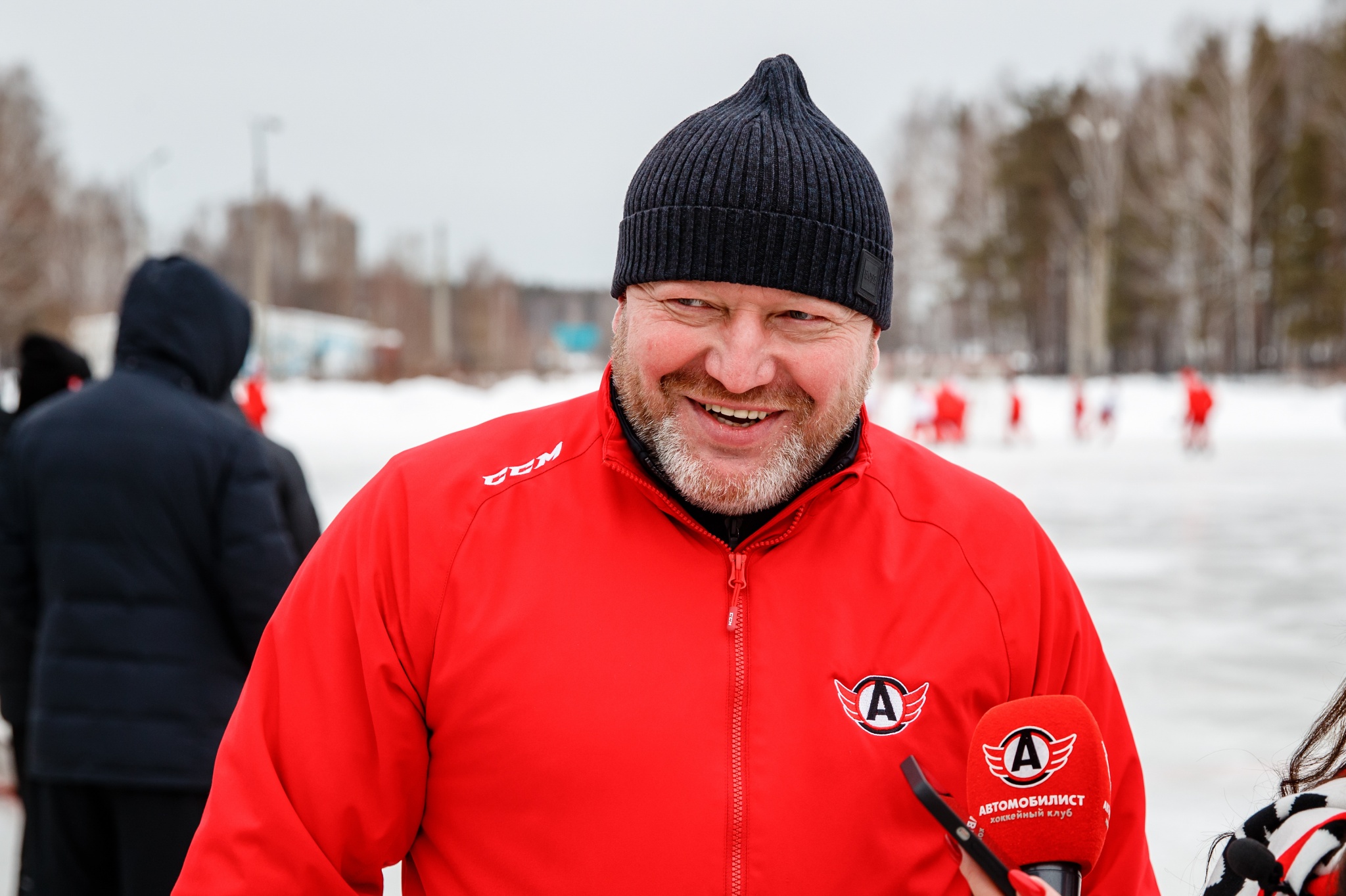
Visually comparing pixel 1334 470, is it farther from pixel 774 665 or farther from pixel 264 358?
pixel 264 358

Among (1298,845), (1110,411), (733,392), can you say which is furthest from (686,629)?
(1110,411)

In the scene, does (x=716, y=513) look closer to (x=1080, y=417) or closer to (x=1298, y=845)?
(x=1298, y=845)

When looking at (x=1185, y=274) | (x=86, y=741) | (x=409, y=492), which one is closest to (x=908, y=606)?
(x=409, y=492)

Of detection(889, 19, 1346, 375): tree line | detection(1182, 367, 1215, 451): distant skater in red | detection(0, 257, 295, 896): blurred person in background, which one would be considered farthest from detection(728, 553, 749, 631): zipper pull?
detection(889, 19, 1346, 375): tree line

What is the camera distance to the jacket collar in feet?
5.62

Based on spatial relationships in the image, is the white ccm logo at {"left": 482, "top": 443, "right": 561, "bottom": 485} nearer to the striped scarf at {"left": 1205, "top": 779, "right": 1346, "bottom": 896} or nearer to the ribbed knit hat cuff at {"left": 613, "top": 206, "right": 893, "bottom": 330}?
the ribbed knit hat cuff at {"left": 613, "top": 206, "right": 893, "bottom": 330}

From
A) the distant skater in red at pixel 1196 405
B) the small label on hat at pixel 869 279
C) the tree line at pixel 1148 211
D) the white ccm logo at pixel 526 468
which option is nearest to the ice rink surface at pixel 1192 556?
the distant skater in red at pixel 1196 405

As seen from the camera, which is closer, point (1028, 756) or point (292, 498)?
point (1028, 756)

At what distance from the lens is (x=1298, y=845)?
142 cm

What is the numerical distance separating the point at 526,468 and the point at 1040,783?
32.8 inches

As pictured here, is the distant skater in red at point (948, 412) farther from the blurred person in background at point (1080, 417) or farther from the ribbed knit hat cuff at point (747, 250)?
the ribbed knit hat cuff at point (747, 250)

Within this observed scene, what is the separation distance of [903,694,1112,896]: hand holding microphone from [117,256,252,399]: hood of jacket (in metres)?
2.39

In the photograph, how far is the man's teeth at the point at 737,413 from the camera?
1726 mm

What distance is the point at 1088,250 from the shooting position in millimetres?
48688
